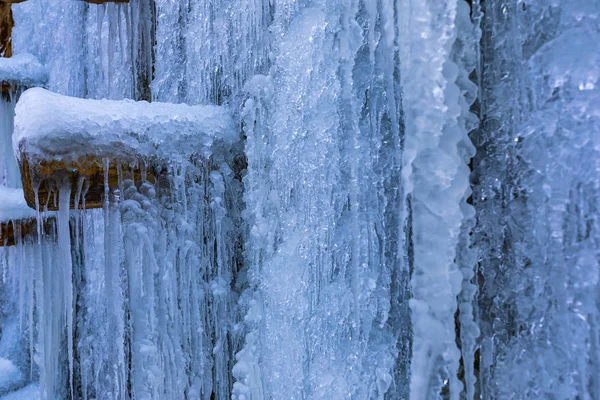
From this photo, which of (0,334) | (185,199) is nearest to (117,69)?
(185,199)

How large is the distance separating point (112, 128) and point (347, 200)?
93 centimetres

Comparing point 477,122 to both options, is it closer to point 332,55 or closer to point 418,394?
point 332,55

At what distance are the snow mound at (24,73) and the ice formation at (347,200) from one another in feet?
7.35

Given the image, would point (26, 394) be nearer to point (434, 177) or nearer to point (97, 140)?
point (97, 140)

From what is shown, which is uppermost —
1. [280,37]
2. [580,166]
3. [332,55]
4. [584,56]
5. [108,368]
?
[280,37]

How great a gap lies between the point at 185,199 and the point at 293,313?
72 cm

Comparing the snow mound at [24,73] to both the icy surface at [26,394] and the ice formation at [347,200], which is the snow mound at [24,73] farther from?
the icy surface at [26,394]

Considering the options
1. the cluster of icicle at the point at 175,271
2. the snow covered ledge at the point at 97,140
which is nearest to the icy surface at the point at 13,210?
the cluster of icicle at the point at 175,271

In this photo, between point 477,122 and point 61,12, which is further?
point 61,12

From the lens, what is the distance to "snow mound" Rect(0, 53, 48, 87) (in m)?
4.71

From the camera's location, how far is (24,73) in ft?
15.5

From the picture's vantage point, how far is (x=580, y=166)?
1144 mm

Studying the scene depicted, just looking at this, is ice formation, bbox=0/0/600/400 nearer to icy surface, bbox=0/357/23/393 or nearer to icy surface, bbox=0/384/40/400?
icy surface, bbox=0/384/40/400

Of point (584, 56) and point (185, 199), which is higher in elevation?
point (584, 56)
